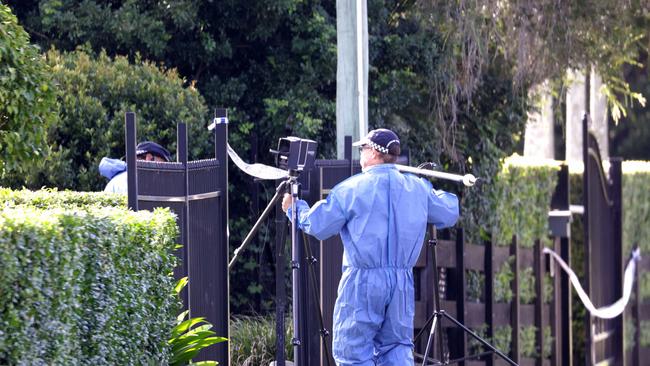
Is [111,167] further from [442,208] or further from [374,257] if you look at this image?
[442,208]

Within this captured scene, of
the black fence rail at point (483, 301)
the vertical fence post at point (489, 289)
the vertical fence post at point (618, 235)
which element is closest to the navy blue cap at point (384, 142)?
the black fence rail at point (483, 301)

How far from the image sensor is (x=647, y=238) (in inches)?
630

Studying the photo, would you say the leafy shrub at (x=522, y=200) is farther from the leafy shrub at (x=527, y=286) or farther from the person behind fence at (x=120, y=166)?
the person behind fence at (x=120, y=166)

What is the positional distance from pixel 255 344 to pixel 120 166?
6.39ft

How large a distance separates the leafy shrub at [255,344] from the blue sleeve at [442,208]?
207 centimetres

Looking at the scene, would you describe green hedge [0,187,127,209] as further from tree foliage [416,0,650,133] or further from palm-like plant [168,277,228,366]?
tree foliage [416,0,650,133]

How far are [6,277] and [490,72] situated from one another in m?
9.43

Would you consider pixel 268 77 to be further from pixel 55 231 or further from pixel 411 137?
pixel 55 231

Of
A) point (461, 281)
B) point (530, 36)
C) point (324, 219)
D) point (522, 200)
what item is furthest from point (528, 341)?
point (324, 219)

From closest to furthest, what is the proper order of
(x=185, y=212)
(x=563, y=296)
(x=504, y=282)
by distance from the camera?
(x=185, y=212), (x=504, y=282), (x=563, y=296)

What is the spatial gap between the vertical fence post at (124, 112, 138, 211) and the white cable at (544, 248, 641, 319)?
599 centimetres

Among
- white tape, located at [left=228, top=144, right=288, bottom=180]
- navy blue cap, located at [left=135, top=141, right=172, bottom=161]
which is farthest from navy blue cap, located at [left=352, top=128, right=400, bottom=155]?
navy blue cap, located at [left=135, top=141, right=172, bottom=161]

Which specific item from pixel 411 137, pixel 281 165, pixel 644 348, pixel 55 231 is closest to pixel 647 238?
pixel 644 348

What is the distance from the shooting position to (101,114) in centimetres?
982
